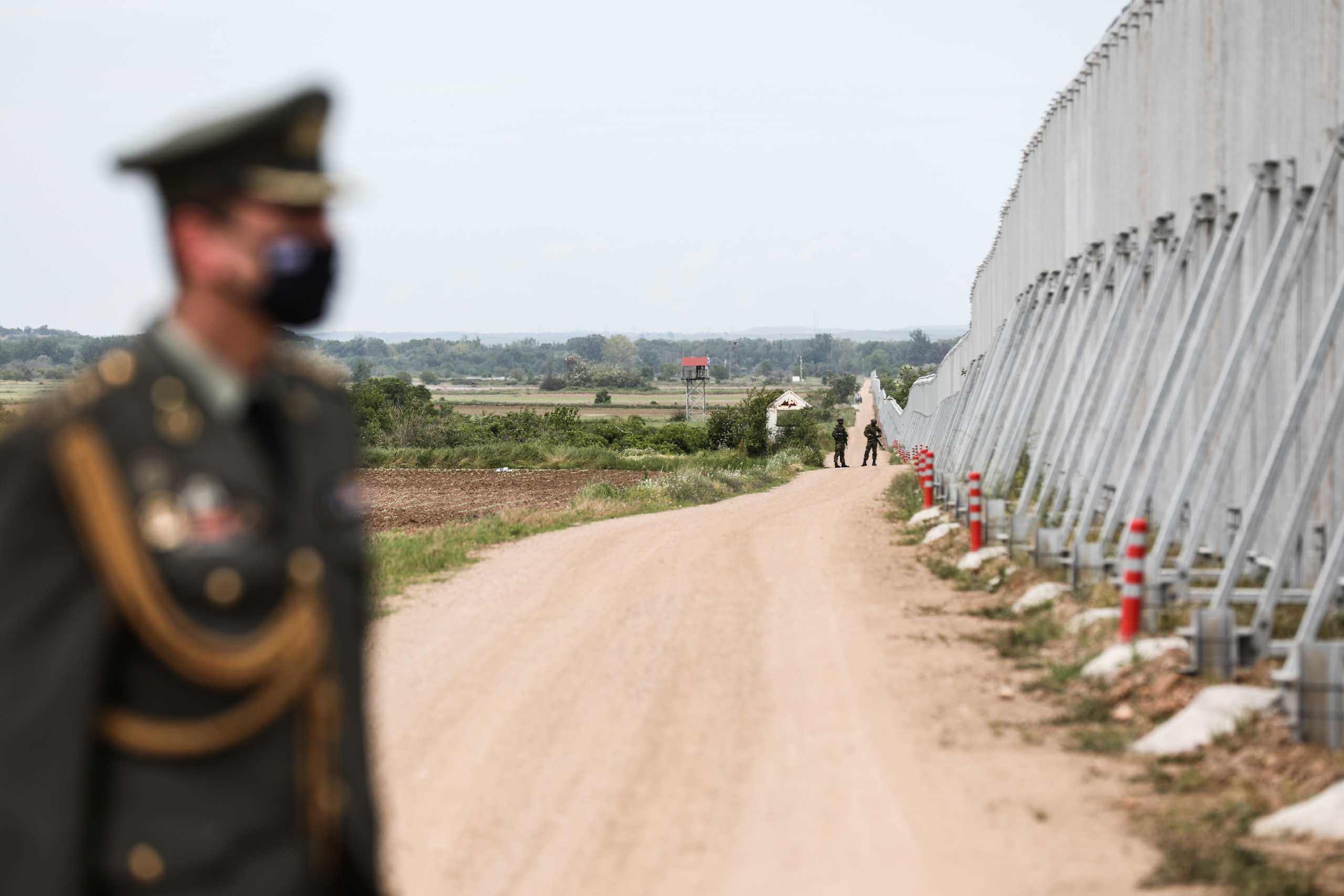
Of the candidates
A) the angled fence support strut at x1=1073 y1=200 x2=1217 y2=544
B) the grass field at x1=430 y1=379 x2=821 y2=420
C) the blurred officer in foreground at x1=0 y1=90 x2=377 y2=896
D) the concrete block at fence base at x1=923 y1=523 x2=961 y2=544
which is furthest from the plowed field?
the grass field at x1=430 y1=379 x2=821 y2=420

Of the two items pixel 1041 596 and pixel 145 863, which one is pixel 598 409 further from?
pixel 145 863

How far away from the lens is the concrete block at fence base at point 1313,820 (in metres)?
7.31

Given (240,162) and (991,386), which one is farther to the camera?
(991,386)

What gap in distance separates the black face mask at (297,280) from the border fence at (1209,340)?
7178 millimetres

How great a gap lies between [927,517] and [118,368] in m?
22.6

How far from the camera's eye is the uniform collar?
8.36ft

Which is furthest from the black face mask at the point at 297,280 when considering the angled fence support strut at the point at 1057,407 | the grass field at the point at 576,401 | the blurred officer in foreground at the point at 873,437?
the grass field at the point at 576,401

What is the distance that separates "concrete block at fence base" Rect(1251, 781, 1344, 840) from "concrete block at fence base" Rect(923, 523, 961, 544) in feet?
46.2

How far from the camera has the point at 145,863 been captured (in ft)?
7.95

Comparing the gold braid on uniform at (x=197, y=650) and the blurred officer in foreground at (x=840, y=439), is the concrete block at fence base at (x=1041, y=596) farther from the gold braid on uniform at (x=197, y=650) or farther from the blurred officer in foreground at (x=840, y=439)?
the blurred officer in foreground at (x=840, y=439)

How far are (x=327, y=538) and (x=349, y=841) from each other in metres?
0.49

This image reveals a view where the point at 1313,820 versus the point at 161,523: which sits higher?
the point at 161,523

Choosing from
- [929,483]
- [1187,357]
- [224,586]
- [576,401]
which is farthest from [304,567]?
[576,401]

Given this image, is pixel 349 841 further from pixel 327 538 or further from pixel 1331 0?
pixel 1331 0
